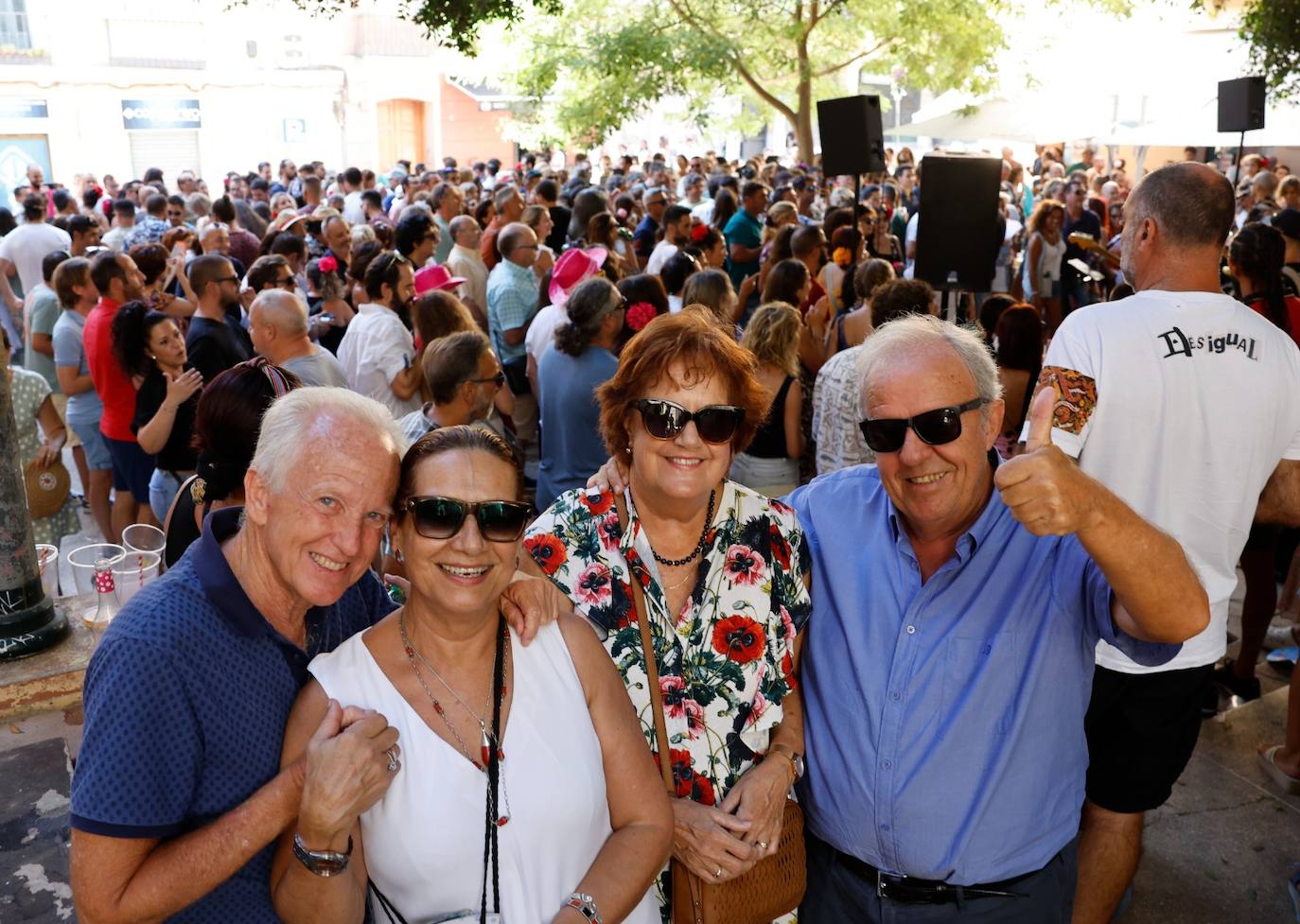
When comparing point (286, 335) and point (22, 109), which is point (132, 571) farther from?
point (22, 109)

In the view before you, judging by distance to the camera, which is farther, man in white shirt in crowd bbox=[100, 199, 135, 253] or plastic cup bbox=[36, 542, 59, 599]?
man in white shirt in crowd bbox=[100, 199, 135, 253]

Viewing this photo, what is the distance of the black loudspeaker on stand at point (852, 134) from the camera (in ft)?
Answer: 26.6

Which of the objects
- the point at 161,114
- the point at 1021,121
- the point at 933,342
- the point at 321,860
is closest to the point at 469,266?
the point at 933,342

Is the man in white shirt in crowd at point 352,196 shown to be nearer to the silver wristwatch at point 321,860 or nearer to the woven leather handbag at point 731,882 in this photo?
the woven leather handbag at point 731,882

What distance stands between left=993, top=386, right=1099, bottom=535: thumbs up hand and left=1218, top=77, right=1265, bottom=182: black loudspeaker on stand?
944 centimetres

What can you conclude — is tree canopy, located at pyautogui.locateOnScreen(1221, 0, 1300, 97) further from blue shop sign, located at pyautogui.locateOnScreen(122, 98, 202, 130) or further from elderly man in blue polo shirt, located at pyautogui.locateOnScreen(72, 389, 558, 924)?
blue shop sign, located at pyautogui.locateOnScreen(122, 98, 202, 130)

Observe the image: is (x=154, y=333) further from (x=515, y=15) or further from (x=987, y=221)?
(x=987, y=221)

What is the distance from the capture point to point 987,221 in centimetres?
686

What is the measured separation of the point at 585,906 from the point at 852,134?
721 centimetres

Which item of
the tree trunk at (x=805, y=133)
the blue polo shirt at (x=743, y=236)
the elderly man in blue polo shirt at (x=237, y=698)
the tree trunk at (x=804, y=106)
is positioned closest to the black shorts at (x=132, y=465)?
the elderly man in blue polo shirt at (x=237, y=698)

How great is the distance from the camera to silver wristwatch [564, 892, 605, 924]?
201 centimetres

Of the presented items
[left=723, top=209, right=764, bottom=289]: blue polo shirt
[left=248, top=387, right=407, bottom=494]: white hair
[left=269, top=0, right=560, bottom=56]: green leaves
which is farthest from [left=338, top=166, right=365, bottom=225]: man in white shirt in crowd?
[left=248, top=387, right=407, bottom=494]: white hair

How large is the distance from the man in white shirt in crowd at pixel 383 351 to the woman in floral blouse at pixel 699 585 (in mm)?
3432

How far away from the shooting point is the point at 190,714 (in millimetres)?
1822
